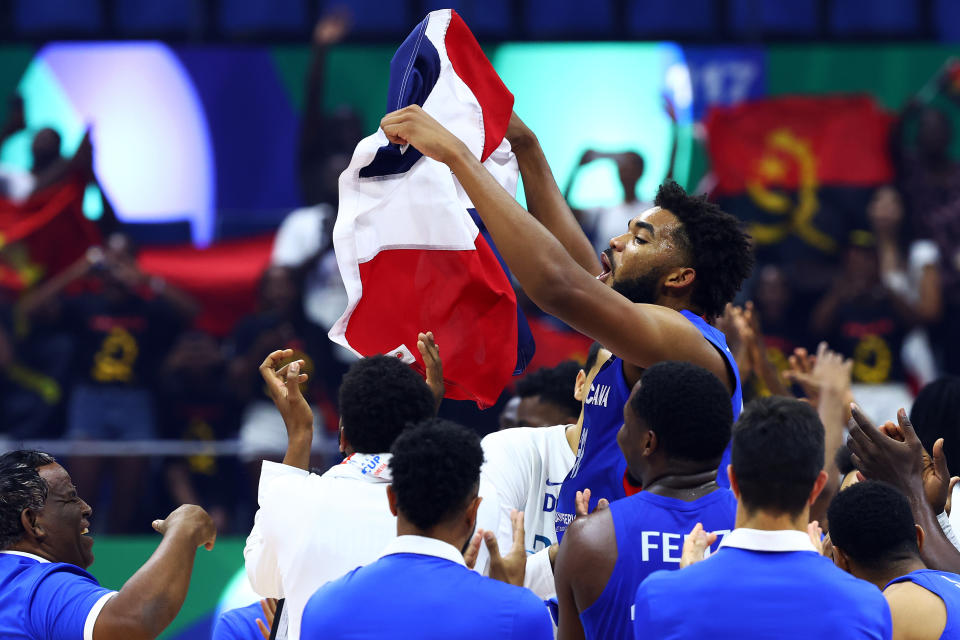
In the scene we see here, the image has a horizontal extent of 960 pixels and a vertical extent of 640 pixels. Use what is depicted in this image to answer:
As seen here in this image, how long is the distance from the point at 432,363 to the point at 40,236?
6950 mm

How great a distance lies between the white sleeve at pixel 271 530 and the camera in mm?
3521

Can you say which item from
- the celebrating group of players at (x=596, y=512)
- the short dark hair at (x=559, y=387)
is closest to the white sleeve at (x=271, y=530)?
the celebrating group of players at (x=596, y=512)

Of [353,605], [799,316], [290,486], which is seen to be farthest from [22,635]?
[799,316]

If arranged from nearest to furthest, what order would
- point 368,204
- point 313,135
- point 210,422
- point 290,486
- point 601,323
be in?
1. point 601,323
2. point 290,486
3. point 368,204
4. point 210,422
5. point 313,135

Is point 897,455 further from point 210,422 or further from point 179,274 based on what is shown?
point 179,274

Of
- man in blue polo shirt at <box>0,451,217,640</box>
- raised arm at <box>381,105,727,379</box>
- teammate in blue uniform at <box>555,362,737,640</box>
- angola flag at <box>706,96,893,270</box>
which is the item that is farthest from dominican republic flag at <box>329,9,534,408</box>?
angola flag at <box>706,96,893,270</box>

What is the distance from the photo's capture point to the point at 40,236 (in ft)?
33.0

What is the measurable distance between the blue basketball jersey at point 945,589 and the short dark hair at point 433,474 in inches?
47.4

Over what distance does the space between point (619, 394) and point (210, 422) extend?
6.41 meters

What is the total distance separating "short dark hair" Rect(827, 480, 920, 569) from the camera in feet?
11.1

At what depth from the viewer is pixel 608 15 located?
11.0m

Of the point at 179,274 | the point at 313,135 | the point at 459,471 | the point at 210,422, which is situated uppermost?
the point at 459,471

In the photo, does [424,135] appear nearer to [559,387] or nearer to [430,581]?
[430,581]

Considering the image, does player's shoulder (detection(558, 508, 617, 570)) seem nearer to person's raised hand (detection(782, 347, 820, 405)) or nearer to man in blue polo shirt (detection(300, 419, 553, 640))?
man in blue polo shirt (detection(300, 419, 553, 640))
